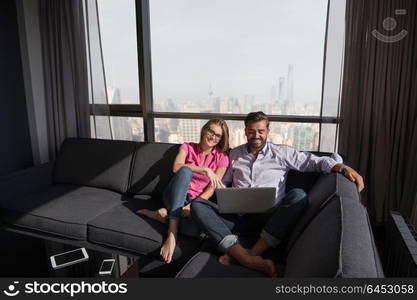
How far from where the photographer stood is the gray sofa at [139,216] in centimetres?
103

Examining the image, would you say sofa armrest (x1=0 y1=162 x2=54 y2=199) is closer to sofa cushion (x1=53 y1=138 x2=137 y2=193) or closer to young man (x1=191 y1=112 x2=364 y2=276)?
sofa cushion (x1=53 y1=138 x2=137 y2=193)

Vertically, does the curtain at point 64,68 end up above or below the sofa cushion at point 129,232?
above

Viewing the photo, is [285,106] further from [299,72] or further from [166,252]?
[166,252]

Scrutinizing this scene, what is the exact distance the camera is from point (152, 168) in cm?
232

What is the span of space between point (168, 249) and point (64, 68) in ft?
7.44

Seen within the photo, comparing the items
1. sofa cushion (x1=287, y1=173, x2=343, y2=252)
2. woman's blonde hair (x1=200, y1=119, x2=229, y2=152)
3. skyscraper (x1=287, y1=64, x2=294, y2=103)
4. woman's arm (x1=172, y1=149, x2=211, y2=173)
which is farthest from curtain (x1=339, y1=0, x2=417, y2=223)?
woman's arm (x1=172, y1=149, x2=211, y2=173)

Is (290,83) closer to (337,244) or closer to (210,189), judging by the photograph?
(210,189)

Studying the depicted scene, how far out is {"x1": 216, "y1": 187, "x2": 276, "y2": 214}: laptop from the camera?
1639 mm

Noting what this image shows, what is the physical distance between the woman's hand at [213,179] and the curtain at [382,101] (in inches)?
41.8

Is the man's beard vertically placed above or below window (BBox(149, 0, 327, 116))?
below

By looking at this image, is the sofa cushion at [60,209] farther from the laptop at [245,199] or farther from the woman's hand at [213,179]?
the laptop at [245,199]

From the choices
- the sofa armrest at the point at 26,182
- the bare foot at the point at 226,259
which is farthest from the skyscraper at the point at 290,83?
the sofa armrest at the point at 26,182

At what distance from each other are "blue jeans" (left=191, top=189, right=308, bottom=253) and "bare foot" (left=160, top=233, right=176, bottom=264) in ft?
0.55

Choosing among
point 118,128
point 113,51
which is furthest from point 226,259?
point 113,51
